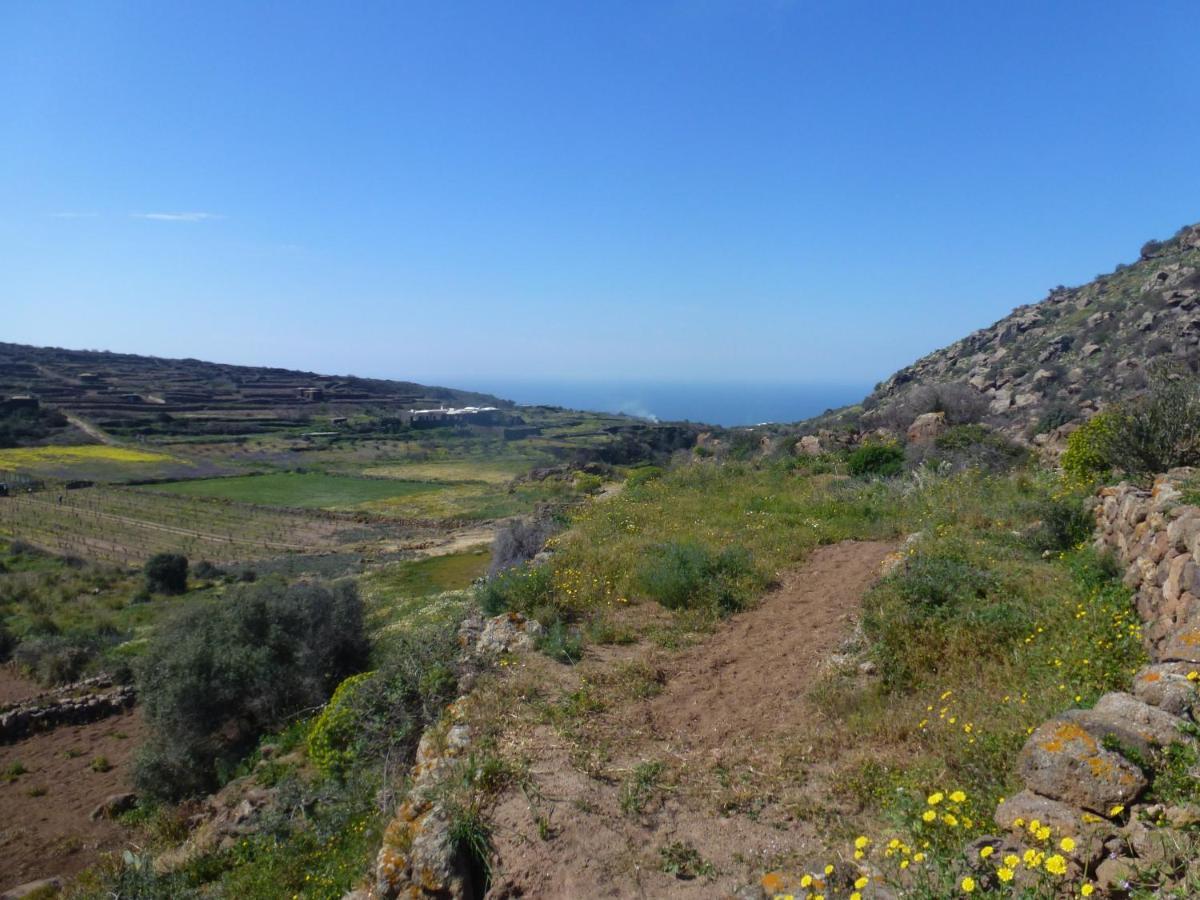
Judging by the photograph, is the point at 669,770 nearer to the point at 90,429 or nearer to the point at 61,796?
the point at 61,796

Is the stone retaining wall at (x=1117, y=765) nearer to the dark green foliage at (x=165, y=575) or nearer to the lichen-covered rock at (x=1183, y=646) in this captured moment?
the lichen-covered rock at (x=1183, y=646)

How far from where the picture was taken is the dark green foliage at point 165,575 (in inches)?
1005

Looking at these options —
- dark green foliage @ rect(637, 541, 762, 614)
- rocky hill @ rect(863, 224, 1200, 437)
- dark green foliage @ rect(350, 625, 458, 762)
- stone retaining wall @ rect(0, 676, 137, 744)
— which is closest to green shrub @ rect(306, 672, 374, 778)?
dark green foliage @ rect(350, 625, 458, 762)

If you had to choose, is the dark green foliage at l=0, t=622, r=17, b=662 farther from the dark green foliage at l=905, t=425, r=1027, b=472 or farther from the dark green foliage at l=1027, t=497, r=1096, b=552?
the dark green foliage at l=1027, t=497, r=1096, b=552

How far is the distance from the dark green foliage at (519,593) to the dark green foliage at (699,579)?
1156 mm

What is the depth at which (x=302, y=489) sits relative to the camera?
156 ft

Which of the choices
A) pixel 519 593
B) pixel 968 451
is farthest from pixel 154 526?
pixel 968 451

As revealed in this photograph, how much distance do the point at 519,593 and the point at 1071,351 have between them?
31.3 m

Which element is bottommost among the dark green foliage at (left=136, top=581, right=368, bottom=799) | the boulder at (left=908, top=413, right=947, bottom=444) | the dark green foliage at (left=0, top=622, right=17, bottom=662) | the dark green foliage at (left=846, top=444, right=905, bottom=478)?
the dark green foliage at (left=0, top=622, right=17, bottom=662)

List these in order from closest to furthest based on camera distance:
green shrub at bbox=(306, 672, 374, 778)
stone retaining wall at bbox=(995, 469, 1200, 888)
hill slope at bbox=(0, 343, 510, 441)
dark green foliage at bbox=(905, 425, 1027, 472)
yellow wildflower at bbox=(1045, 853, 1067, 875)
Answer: yellow wildflower at bbox=(1045, 853, 1067, 875)
stone retaining wall at bbox=(995, 469, 1200, 888)
green shrub at bbox=(306, 672, 374, 778)
dark green foliage at bbox=(905, 425, 1027, 472)
hill slope at bbox=(0, 343, 510, 441)

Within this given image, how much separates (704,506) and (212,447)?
193ft

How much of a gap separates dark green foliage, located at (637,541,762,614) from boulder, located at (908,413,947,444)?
9904 mm

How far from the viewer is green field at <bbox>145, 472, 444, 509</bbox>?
43719 millimetres

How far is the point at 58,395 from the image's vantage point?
71.1m
